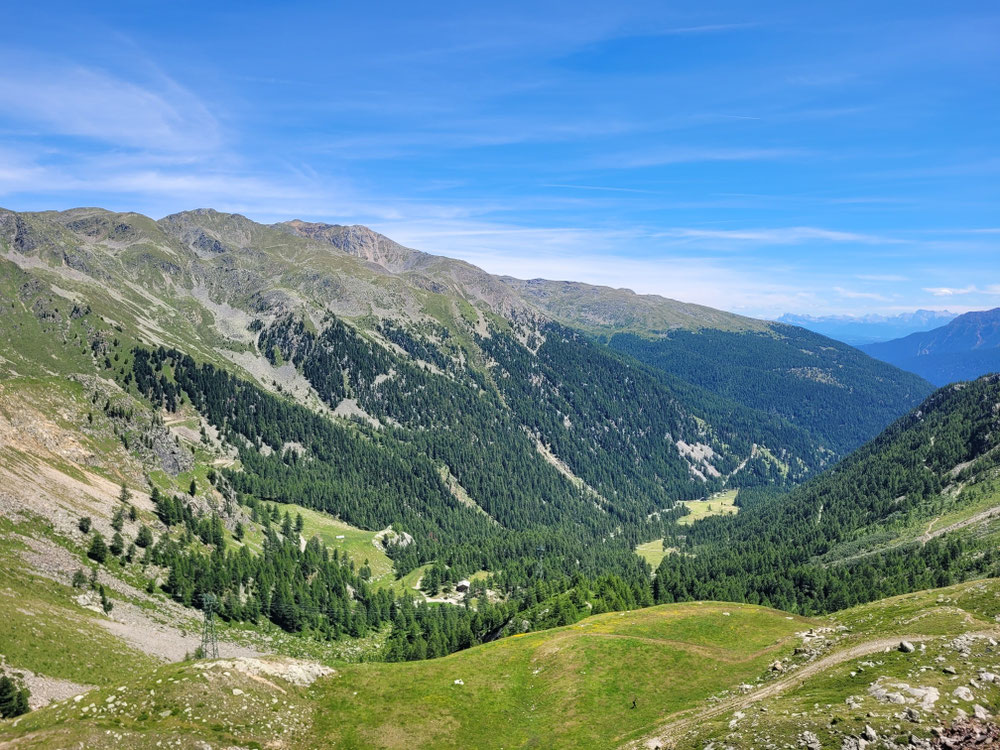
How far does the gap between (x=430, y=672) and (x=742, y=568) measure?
147 m

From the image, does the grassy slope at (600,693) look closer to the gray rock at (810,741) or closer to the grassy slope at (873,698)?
the grassy slope at (873,698)

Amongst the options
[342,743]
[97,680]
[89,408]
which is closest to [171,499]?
[89,408]

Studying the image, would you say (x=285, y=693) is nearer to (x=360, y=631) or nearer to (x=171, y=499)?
(x=360, y=631)

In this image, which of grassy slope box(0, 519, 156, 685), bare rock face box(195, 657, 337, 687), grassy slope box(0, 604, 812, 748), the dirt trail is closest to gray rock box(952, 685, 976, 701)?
the dirt trail

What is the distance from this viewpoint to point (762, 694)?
55.0 metres

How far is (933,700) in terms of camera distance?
40.9 meters

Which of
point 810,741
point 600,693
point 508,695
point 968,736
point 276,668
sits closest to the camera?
point 968,736

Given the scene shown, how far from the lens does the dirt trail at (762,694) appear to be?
168 ft

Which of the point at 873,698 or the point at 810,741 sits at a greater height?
the point at 873,698

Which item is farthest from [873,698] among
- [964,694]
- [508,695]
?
[508,695]

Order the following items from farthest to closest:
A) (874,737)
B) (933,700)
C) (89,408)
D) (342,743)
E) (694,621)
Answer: (89,408) → (694,621) → (342,743) → (933,700) → (874,737)

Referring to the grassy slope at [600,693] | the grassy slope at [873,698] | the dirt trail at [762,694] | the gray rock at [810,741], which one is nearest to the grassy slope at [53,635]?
the grassy slope at [600,693]

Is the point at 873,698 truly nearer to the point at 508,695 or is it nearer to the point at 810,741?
the point at 810,741

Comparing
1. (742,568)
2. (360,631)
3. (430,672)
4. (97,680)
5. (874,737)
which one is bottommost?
(360,631)
